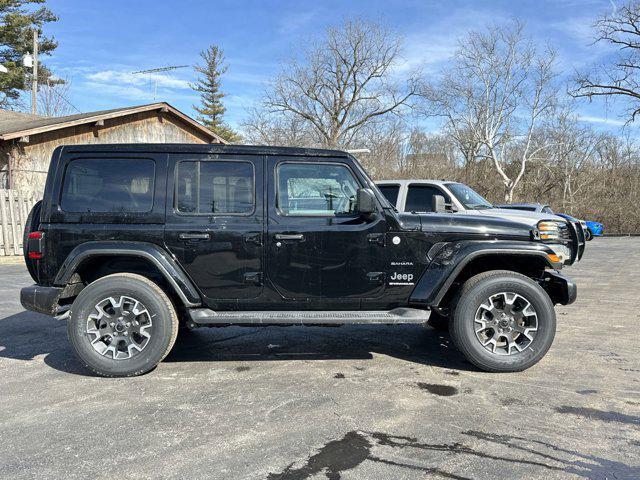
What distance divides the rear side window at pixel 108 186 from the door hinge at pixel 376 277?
213cm

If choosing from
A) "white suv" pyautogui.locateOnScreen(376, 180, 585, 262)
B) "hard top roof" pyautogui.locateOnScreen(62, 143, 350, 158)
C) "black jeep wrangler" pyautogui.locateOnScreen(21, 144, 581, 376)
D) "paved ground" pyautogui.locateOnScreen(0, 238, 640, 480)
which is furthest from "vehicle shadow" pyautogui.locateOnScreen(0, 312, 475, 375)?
"white suv" pyautogui.locateOnScreen(376, 180, 585, 262)

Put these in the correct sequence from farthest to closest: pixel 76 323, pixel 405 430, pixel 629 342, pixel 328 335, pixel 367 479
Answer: pixel 328 335, pixel 629 342, pixel 76 323, pixel 405 430, pixel 367 479

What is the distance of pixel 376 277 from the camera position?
443 centimetres

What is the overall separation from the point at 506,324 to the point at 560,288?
2.55 feet

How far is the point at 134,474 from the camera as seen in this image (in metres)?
2.72

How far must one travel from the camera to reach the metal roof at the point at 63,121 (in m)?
15.5

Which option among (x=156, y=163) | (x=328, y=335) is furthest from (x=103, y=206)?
(x=328, y=335)

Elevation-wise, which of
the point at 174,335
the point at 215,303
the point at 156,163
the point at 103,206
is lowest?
the point at 174,335

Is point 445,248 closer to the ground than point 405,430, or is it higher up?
higher up

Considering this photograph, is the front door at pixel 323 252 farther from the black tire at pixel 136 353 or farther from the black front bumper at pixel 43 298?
the black front bumper at pixel 43 298

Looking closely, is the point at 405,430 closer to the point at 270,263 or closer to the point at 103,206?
the point at 270,263

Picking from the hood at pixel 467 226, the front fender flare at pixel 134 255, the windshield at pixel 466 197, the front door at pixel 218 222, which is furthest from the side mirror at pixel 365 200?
the windshield at pixel 466 197

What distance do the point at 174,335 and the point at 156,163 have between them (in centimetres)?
161

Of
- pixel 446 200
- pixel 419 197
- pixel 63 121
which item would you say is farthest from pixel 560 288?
pixel 63 121
